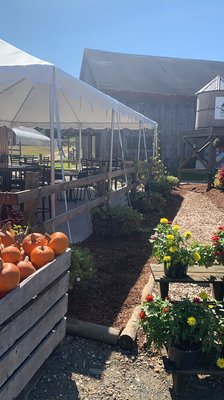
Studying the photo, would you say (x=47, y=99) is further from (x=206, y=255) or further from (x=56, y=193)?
(x=206, y=255)

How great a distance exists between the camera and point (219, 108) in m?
17.1

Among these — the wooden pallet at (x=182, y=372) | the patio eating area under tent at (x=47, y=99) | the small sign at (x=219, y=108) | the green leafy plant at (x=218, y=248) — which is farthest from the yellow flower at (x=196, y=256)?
the small sign at (x=219, y=108)

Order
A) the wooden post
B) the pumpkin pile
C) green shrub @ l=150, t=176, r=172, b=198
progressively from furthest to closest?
green shrub @ l=150, t=176, r=172, b=198, the wooden post, the pumpkin pile

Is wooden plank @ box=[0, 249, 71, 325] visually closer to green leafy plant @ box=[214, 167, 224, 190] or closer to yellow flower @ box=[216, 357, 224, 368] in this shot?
yellow flower @ box=[216, 357, 224, 368]

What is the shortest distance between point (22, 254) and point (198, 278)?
66.7 inches

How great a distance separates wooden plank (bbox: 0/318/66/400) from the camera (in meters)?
2.28

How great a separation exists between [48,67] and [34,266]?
2711 millimetres

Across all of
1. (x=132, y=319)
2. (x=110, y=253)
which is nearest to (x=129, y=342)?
(x=132, y=319)

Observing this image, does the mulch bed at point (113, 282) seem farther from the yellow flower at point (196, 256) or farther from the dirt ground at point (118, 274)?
the yellow flower at point (196, 256)

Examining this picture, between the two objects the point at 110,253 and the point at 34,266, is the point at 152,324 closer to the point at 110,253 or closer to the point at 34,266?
the point at 34,266

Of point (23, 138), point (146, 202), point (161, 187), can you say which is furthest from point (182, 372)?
point (23, 138)

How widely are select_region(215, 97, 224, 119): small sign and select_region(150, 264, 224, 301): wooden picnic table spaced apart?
14.6 metres

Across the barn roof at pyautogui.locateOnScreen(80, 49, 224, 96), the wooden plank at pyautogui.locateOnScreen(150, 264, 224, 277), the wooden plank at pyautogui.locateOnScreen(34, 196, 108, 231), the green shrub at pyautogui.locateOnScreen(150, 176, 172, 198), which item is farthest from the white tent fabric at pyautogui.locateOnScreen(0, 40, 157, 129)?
the barn roof at pyautogui.locateOnScreen(80, 49, 224, 96)

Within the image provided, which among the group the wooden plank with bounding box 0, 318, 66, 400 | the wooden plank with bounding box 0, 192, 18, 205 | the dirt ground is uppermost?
the wooden plank with bounding box 0, 192, 18, 205
